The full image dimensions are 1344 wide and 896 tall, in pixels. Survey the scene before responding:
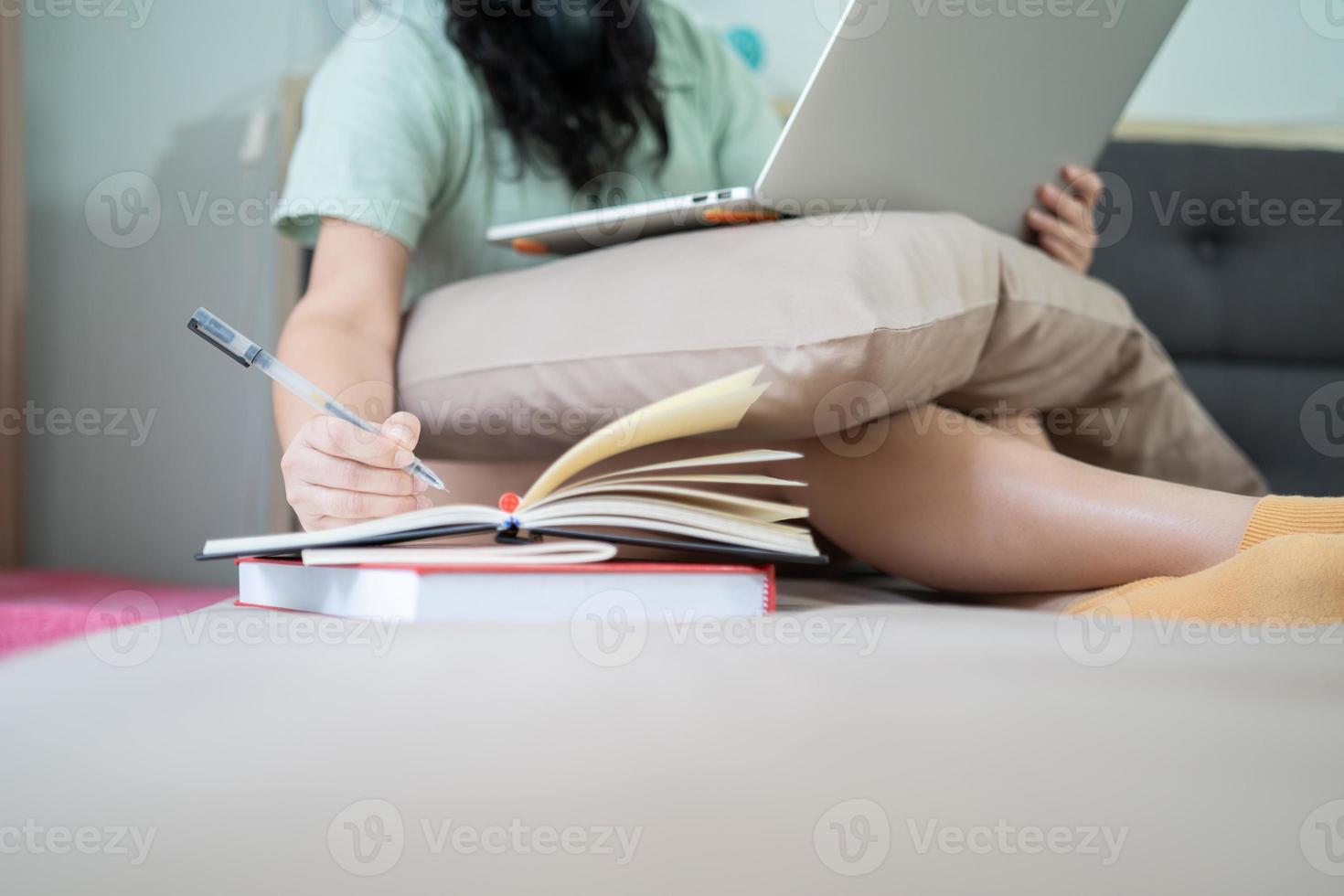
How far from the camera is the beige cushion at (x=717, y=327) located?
578 millimetres

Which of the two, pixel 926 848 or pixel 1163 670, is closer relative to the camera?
pixel 926 848

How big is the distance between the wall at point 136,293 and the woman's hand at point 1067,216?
3.91ft

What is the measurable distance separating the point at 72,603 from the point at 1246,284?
63.0 inches

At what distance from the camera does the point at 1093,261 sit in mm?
1386

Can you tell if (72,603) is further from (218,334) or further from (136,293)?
(218,334)

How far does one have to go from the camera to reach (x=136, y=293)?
61.6 inches

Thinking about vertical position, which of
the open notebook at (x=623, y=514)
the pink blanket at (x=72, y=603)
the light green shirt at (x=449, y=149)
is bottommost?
the open notebook at (x=623, y=514)

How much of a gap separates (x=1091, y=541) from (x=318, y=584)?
449 millimetres

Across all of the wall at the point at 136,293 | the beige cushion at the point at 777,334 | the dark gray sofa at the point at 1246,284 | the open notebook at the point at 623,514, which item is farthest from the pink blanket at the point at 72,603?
the dark gray sofa at the point at 1246,284

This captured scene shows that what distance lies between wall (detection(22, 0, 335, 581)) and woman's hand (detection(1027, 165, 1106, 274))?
1193mm

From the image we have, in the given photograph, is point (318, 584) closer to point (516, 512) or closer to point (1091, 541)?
point (516, 512)

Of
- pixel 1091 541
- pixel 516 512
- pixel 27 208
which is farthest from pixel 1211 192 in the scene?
pixel 27 208

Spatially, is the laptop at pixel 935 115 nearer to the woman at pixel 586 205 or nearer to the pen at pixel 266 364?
the woman at pixel 586 205

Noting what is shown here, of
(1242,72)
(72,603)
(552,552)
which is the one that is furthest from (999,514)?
(1242,72)
